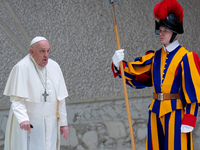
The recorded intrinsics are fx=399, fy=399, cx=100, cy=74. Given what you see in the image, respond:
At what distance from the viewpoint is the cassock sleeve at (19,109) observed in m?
3.49

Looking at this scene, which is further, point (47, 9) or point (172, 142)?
point (47, 9)

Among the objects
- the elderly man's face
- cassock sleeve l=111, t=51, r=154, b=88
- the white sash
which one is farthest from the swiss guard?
the white sash

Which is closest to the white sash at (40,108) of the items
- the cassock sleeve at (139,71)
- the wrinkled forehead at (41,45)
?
the wrinkled forehead at (41,45)

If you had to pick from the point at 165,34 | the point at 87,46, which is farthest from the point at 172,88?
the point at 87,46

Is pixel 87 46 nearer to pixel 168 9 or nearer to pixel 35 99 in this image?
pixel 35 99

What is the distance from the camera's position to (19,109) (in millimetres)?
3547

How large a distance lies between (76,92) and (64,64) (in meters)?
0.42

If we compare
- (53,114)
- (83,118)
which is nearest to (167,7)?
(53,114)

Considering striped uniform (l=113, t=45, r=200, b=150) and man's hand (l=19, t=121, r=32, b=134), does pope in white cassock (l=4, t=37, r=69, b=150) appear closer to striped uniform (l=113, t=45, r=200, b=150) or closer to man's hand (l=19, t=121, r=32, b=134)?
man's hand (l=19, t=121, r=32, b=134)

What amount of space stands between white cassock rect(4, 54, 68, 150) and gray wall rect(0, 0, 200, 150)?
5.65 ft

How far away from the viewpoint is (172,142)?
330 cm

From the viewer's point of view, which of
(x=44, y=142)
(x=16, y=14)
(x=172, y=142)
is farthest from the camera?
(x=16, y=14)

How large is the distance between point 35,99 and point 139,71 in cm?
99

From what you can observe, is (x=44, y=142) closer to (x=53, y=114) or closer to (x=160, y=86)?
(x=53, y=114)
